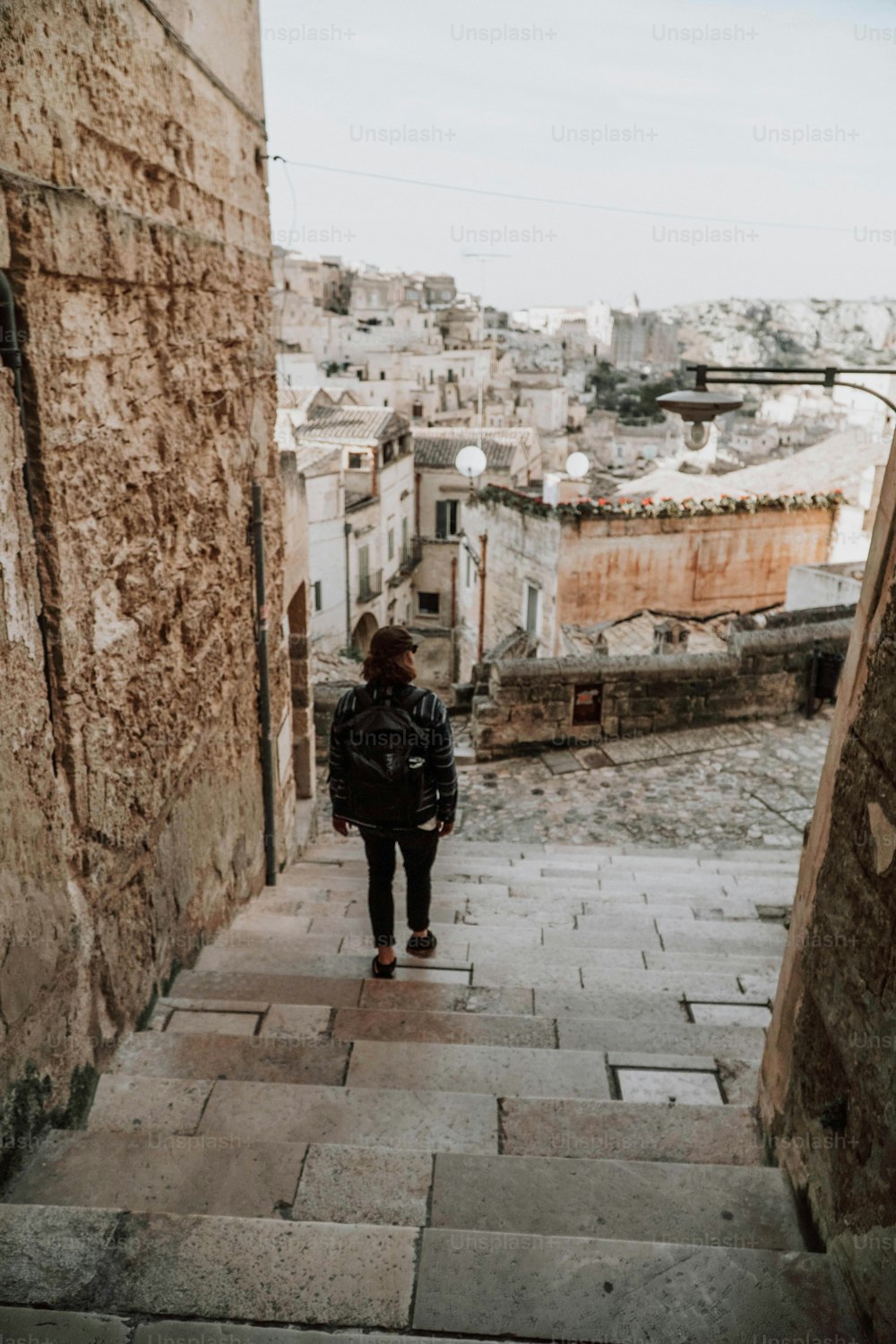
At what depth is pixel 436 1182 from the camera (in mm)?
2363

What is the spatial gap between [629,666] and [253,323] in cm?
540

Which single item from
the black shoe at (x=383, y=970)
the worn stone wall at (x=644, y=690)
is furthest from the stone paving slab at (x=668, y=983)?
the worn stone wall at (x=644, y=690)

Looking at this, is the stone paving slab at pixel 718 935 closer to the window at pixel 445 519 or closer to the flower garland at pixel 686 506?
the flower garland at pixel 686 506

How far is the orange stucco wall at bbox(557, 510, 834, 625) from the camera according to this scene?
647 inches

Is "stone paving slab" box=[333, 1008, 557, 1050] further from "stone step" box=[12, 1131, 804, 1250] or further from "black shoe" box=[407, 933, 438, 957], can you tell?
"stone step" box=[12, 1131, 804, 1250]

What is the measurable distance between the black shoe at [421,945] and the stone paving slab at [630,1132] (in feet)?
4.80

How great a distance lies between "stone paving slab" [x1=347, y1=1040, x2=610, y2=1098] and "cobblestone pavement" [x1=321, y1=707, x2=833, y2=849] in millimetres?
4428

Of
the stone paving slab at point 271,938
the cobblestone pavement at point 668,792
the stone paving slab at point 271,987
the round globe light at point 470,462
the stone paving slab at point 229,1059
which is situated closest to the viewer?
the stone paving slab at point 229,1059

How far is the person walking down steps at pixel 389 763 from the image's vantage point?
3719mm

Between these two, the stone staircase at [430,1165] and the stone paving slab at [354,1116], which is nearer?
the stone staircase at [430,1165]

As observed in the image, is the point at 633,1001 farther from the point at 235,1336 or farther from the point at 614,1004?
the point at 235,1336

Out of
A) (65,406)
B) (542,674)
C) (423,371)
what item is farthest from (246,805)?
(423,371)

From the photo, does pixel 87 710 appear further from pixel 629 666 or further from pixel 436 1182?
pixel 629 666

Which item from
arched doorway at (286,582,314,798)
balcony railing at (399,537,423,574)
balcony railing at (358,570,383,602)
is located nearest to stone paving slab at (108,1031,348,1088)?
arched doorway at (286,582,314,798)
